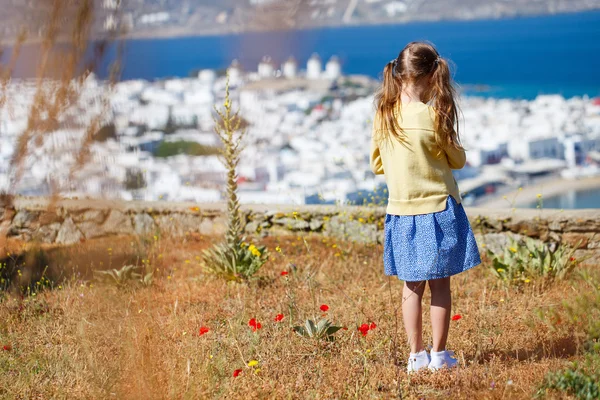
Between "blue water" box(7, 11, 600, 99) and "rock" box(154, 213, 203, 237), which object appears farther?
"rock" box(154, 213, 203, 237)

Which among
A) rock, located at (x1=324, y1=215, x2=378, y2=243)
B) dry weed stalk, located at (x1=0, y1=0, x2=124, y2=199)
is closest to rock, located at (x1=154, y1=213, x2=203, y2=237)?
rock, located at (x1=324, y1=215, x2=378, y2=243)

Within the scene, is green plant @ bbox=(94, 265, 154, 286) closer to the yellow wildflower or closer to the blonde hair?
the blonde hair

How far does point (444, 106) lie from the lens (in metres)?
2.61

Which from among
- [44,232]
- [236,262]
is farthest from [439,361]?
[236,262]

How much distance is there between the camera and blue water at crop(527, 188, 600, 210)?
1903 centimetres

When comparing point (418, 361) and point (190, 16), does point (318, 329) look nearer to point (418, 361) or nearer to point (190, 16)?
point (418, 361)

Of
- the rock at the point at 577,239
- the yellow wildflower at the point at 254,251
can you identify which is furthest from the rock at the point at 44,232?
the rock at the point at 577,239

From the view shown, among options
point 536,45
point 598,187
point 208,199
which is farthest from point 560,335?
point 536,45

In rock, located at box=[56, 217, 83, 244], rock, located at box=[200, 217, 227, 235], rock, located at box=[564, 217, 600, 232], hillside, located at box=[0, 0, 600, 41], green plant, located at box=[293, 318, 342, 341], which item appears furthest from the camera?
rock, located at box=[200, 217, 227, 235]

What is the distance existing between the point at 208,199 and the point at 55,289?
2669mm

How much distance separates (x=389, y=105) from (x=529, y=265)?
7.71 ft

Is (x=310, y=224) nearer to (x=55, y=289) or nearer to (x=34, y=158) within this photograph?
(x=55, y=289)

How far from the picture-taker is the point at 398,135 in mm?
2670

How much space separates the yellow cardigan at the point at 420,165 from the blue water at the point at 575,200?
662 inches
